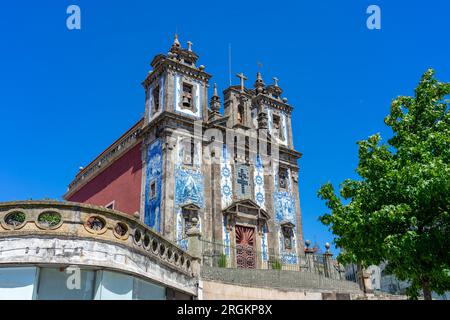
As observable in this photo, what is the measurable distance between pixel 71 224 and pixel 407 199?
803 cm

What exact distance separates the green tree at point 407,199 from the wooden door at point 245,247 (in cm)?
1197

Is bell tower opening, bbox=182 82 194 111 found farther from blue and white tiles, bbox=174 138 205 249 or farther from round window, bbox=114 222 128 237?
round window, bbox=114 222 128 237

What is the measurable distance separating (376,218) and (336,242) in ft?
6.31

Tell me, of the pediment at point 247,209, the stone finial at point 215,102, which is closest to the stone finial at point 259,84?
the stone finial at point 215,102

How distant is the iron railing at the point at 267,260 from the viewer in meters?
20.9

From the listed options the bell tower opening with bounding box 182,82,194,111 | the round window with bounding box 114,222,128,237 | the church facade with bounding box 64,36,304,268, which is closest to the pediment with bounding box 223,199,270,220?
the church facade with bounding box 64,36,304,268

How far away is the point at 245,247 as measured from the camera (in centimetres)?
2448

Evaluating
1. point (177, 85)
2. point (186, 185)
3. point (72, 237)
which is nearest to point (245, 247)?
point (186, 185)

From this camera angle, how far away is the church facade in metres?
23.4

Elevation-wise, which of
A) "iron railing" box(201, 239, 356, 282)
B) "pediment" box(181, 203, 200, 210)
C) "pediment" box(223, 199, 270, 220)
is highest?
"pediment" box(223, 199, 270, 220)

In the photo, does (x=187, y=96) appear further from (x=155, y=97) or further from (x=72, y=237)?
(x=72, y=237)

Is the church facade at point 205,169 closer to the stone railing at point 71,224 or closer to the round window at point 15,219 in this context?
the stone railing at point 71,224
